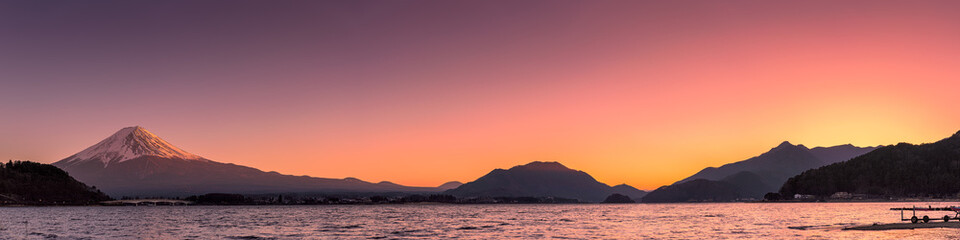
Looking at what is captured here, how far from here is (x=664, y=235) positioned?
334 feet

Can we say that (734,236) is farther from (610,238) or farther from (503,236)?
(503,236)

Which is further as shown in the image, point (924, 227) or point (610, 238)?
point (924, 227)

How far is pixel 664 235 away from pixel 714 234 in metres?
7.65

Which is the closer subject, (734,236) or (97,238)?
(734,236)

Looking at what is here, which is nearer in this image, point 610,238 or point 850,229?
point 610,238

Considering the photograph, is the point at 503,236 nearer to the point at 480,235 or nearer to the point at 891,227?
the point at 480,235

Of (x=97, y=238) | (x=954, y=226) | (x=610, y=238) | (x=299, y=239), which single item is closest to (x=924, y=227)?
(x=954, y=226)

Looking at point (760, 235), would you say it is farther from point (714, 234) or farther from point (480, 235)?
point (480, 235)

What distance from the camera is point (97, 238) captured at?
349 feet

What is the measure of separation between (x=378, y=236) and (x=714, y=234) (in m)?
50.1

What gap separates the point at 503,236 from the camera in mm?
103438

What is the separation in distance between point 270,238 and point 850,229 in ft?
279

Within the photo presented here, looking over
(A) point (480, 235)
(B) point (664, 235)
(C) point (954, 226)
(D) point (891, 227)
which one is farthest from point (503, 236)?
(C) point (954, 226)

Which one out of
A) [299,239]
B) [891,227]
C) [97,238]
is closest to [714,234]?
[891,227]
